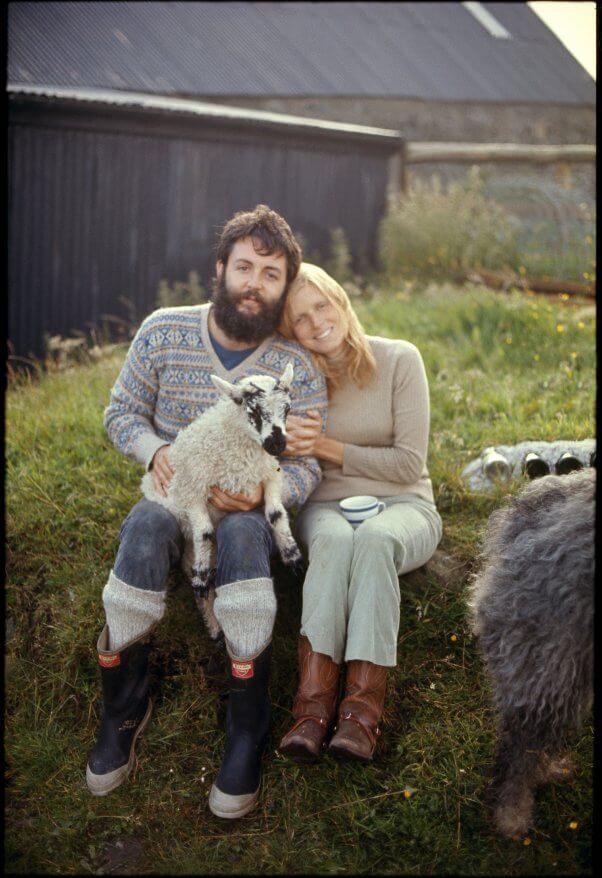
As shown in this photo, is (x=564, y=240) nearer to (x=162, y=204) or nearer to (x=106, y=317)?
(x=162, y=204)

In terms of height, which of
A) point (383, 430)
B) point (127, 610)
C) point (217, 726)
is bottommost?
point (217, 726)

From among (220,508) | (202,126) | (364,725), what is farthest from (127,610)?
(202,126)

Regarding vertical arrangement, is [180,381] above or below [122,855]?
above

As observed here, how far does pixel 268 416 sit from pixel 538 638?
1.29m

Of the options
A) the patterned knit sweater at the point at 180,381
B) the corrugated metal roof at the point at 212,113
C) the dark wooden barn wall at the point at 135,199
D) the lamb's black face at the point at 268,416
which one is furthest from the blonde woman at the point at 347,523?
the corrugated metal roof at the point at 212,113

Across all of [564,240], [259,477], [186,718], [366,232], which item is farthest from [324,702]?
[366,232]

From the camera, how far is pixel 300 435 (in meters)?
3.62

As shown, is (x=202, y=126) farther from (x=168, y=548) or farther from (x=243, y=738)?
(x=243, y=738)

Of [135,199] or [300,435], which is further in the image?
[135,199]

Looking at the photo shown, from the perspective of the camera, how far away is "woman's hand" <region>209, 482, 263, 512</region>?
3.37 meters

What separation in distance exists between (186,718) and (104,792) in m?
0.46

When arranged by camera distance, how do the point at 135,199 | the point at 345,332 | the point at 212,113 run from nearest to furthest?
the point at 345,332 → the point at 135,199 → the point at 212,113

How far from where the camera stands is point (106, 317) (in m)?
8.17

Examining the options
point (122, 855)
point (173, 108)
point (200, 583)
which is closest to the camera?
point (122, 855)
